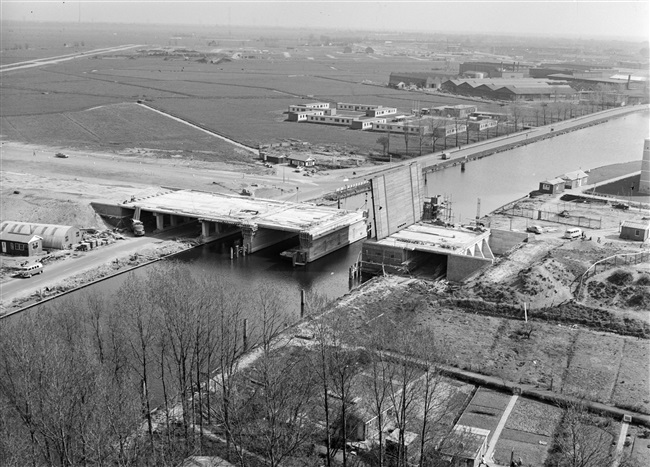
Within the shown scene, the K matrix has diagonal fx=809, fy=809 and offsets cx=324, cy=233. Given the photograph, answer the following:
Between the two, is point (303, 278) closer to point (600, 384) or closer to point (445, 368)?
point (445, 368)

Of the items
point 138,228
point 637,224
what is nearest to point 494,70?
point 637,224

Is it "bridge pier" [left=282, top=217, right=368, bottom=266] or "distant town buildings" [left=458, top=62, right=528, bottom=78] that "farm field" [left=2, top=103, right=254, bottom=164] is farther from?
"distant town buildings" [left=458, top=62, right=528, bottom=78]

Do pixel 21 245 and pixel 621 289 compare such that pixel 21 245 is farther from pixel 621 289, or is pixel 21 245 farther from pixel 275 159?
pixel 621 289

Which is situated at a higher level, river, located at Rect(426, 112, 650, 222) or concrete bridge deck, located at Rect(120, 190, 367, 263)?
concrete bridge deck, located at Rect(120, 190, 367, 263)

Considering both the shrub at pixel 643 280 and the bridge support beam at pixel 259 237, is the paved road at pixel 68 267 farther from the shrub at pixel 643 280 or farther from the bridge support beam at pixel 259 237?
the shrub at pixel 643 280

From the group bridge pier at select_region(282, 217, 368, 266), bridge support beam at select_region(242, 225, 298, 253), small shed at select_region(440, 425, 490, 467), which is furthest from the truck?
small shed at select_region(440, 425, 490, 467)
